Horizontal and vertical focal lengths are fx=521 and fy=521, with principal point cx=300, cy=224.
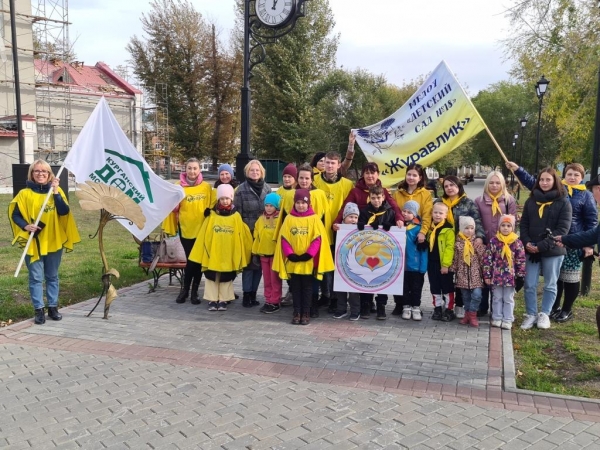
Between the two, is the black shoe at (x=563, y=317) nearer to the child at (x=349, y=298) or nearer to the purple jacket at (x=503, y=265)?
the purple jacket at (x=503, y=265)

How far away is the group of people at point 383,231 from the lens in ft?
20.0

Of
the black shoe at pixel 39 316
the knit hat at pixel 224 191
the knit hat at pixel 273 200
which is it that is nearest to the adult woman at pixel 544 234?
the knit hat at pixel 273 200

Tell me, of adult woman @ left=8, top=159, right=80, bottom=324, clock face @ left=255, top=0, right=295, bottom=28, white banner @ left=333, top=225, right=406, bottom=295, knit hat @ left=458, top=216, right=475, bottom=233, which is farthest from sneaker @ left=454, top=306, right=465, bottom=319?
clock face @ left=255, top=0, right=295, bottom=28

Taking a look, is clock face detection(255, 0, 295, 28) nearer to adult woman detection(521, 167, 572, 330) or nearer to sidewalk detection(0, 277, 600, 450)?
adult woman detection(521, 167, 572, 330)

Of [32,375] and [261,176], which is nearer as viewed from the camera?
[32,375]

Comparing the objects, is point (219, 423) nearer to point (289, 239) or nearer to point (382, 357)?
point (382, 357)

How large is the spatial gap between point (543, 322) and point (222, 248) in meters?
4.07

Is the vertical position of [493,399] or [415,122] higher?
[415,122]

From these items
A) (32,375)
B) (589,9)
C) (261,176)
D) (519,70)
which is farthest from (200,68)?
(32,375)

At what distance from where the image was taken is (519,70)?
2253cm

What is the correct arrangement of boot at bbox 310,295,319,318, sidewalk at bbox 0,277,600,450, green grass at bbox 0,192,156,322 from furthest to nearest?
1. green grass at bbox 0,192,156,322
2. boot at bbox 310,295,319,318
3. sidewalk at bbox 0,277,600,450

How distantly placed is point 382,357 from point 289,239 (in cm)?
185

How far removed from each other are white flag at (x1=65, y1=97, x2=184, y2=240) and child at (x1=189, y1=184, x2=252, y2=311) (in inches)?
23.3

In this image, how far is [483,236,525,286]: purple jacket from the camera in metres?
5.98
